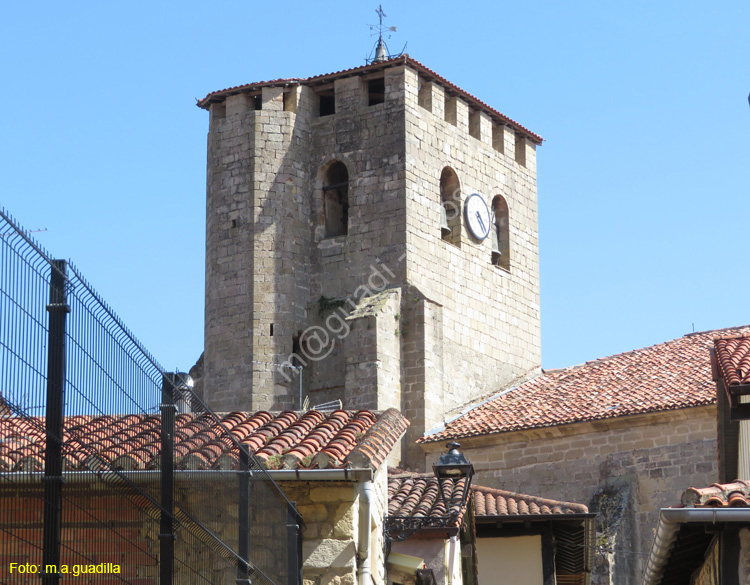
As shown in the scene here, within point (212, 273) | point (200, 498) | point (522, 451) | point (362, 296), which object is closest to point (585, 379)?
point (522, 451)

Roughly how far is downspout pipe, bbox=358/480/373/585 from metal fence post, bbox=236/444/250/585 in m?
1.58

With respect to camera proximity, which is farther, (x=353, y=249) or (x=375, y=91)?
(x=375, y=91)

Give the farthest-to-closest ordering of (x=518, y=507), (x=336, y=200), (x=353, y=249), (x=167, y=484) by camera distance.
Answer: (x=336, y=200) < (x=353, y=249) < (x=518, y=507) < (x=167, y=484)

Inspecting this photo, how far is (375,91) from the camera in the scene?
3069 centimetres

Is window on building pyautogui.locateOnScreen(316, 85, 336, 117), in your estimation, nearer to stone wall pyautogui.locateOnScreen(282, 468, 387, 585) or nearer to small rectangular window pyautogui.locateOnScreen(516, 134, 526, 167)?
small rectangular window pyautogui.locateOnScreen(516, 134, 526, 167)

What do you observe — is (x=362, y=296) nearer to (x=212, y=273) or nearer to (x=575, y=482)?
(x=212, y=273)

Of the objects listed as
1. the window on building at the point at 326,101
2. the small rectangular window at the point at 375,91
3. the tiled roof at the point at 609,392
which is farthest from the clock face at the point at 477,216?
the tiled roof at the point at 609,392

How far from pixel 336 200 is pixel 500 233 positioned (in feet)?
14.4

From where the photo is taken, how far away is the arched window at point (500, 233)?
32188 millimetres

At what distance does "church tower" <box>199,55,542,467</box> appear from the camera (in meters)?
28.2

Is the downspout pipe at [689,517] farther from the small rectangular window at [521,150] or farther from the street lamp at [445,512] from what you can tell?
the small rectangular window at [521,150]

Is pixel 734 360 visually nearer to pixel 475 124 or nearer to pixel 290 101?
pixel 290 101

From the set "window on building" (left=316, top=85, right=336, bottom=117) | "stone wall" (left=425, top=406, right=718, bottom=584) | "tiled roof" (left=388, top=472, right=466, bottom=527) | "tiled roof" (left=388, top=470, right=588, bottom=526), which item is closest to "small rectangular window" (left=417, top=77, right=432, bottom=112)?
"window on building" (left=316, top=85, right=336, bottom=117)

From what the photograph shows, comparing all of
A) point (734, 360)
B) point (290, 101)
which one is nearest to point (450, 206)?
point (290, 101)
